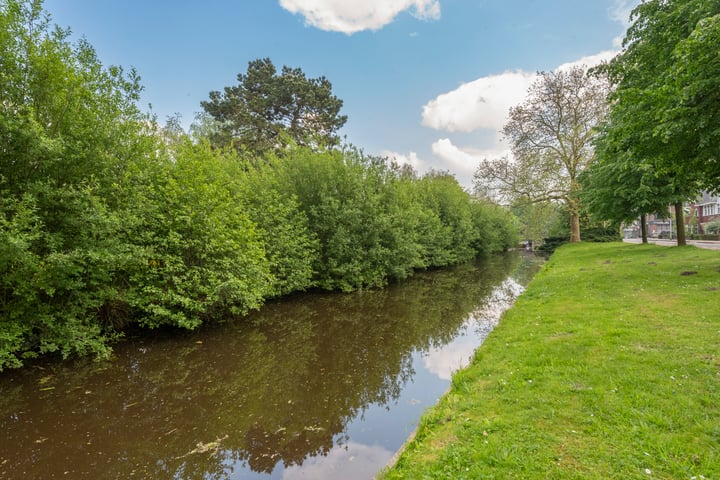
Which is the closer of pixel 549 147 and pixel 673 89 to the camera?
pixel 673 89

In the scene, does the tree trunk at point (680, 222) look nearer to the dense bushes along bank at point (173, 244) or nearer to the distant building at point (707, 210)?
the dense bushes along bank at point (173, 244)

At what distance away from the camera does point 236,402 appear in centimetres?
628

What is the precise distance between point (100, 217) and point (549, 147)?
3211 cm

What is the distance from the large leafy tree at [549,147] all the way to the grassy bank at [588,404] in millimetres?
23835

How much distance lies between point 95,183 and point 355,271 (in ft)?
37.1

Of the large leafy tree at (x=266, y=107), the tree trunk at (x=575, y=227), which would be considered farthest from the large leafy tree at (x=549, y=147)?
the large leafy tree at (x=266, y=107)

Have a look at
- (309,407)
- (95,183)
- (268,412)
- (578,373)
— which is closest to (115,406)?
(268,412)

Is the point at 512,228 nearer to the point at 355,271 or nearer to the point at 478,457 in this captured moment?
the point at 355,271

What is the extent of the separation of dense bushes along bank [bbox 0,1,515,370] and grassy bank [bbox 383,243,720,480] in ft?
24.5

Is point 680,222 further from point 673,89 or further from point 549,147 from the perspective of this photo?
point 673,89

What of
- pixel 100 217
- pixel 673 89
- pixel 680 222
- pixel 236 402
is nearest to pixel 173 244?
pixel 100 217

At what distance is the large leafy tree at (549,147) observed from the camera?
27.7 meters

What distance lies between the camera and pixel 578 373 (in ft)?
16.7

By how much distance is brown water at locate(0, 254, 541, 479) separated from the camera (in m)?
4.70
